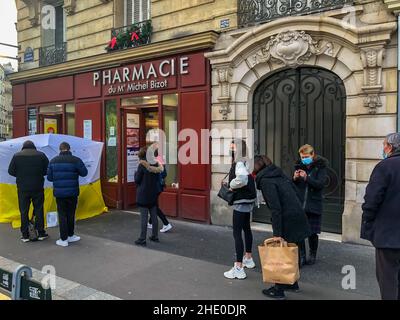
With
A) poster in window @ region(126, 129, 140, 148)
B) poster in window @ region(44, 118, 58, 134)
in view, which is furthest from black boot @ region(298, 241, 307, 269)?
poster in window @ region(44, 118, 58, 134)

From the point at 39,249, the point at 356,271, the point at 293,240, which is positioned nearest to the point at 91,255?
the point at 39,249

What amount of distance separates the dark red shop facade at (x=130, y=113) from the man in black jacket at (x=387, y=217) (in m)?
4.61

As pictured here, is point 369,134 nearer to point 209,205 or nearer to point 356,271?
point 356,271

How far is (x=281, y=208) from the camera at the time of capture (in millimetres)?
4152

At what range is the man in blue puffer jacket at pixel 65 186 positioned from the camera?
6430mm

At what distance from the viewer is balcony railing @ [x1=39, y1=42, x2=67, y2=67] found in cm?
1069

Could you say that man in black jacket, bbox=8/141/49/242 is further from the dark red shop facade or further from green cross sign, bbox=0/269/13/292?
green cross sign, bbox=0/269/13/292

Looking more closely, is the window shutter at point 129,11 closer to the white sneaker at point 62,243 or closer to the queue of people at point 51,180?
the queue of people at point 51,180

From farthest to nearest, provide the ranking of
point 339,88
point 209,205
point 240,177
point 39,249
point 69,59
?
point 69,59
point 209,205
point 339,88
point 39,249
point 240,177

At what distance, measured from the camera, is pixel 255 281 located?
4707mm

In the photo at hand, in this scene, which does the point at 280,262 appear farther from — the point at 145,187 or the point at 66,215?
the point at 66,215

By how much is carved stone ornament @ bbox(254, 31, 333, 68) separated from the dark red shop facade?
1416 mm
